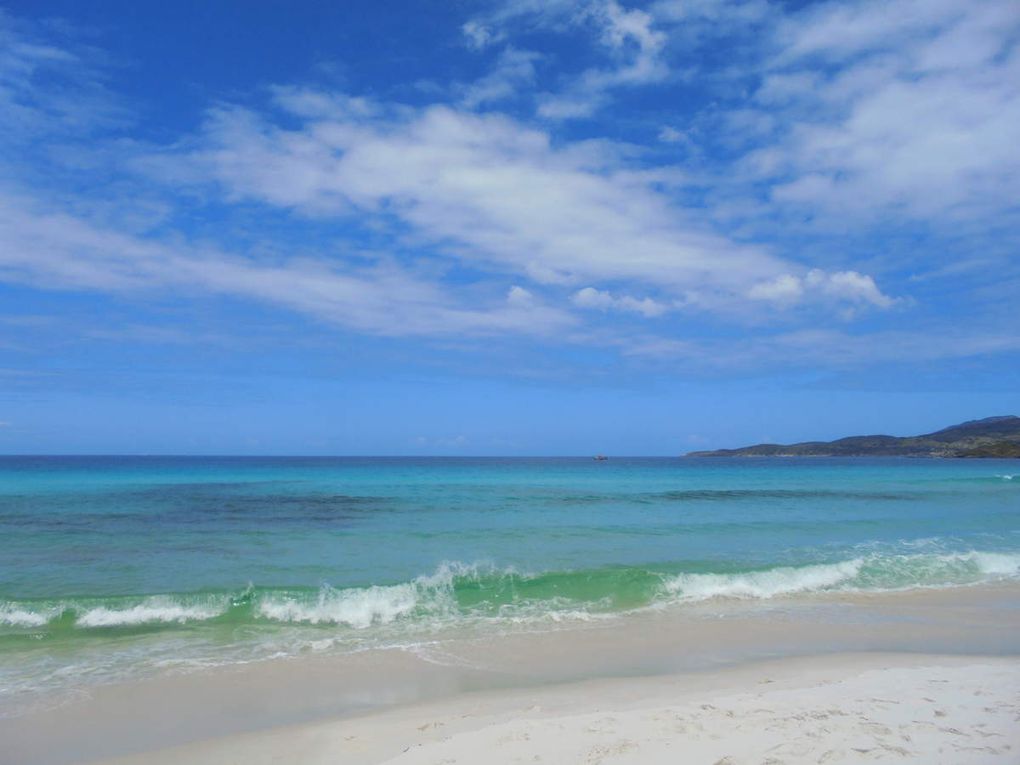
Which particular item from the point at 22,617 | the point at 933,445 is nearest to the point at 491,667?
the point at 22,617

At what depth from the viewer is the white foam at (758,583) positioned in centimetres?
1259

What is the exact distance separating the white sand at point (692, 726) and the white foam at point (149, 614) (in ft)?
17.9

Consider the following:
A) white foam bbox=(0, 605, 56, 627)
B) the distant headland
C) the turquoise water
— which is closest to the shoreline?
the turquoise water

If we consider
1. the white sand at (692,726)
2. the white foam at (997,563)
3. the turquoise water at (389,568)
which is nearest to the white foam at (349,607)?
the turquoise water at (389,568)

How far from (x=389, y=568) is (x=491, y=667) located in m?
6.80

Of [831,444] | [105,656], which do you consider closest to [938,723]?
[105,656]

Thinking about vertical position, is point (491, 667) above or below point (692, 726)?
below

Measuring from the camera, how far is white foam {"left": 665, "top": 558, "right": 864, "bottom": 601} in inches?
496

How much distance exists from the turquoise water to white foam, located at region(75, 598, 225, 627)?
1.3 inches

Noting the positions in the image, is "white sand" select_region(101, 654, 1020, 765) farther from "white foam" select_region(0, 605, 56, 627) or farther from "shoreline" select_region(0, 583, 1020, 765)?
"white foam" select_region(0, 605, 56, 627)

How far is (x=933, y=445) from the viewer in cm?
13225

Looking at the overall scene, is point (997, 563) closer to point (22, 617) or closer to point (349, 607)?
point (349, 607)

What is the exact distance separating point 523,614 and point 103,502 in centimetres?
2671

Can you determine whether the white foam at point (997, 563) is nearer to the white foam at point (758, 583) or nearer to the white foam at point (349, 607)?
the white foam at point (758, 583)
